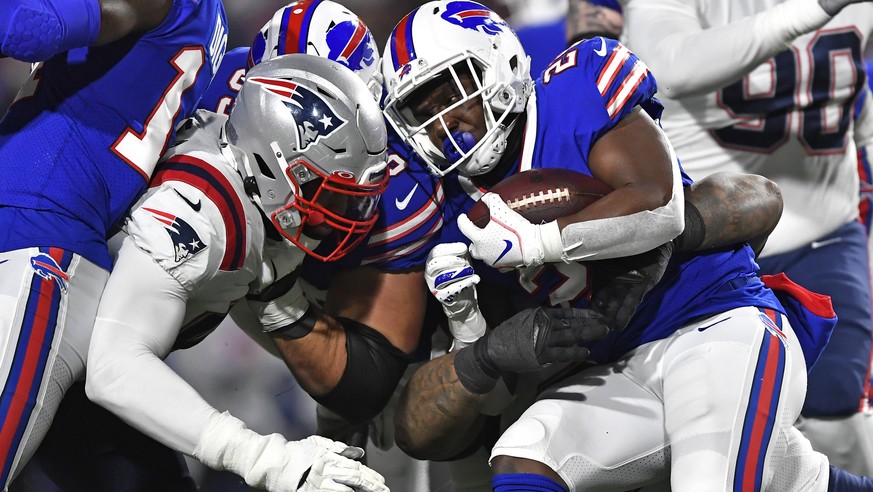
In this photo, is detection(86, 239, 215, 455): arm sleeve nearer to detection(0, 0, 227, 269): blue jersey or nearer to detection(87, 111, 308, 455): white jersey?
detection(87, 111, 308, 455): white jersey

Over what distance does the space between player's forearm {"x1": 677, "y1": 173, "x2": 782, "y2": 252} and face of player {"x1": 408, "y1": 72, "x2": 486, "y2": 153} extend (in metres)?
0.59

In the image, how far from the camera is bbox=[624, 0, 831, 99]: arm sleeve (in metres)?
3.59

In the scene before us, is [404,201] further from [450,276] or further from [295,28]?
[295,28]

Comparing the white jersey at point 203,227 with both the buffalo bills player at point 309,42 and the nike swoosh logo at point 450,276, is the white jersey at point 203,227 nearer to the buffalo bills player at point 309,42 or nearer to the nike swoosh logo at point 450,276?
the nike swoosh logo at point 450,276

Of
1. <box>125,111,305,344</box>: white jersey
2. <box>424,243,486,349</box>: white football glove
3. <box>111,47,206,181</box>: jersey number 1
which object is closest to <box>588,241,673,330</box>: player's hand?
<box>424,243,486,349</box>: white football glove

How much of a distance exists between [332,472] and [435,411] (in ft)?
2.21

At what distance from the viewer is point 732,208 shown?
268 cm

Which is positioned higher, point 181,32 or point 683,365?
point 181,32

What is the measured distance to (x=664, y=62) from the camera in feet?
12.8

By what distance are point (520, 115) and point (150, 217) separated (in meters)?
0.97

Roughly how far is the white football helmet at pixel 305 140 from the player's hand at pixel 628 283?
60 cm

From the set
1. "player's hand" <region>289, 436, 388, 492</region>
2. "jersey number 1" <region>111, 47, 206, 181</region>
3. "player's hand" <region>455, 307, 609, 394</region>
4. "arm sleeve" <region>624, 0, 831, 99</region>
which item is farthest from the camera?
"arm sleeve" <region>624, 0, 831, 99</region>

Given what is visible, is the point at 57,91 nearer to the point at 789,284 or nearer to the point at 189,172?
the point at 189,172

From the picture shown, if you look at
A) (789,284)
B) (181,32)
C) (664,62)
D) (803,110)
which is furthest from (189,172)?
(803,110)
